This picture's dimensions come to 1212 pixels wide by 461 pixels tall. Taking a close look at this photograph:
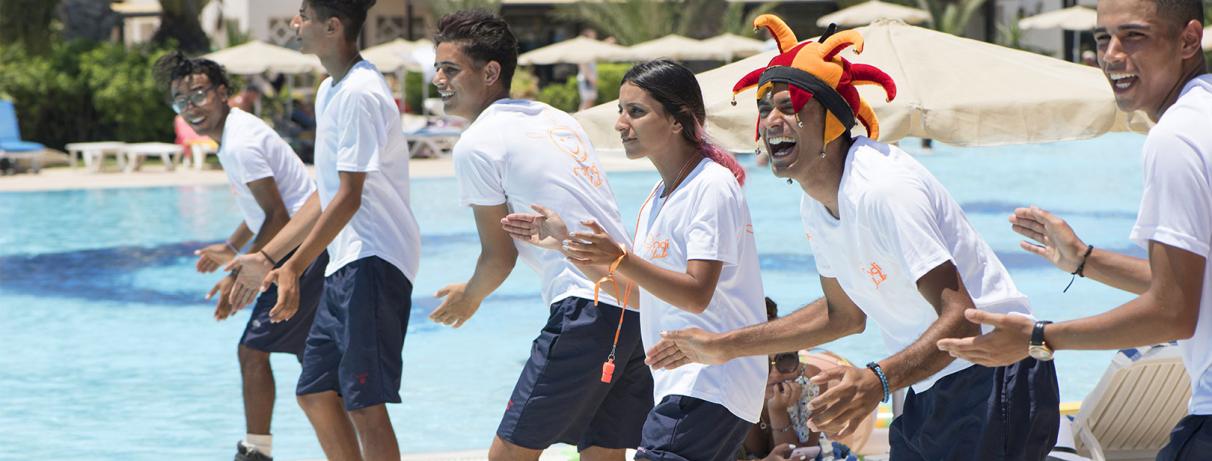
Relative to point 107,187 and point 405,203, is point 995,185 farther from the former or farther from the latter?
point 405,203

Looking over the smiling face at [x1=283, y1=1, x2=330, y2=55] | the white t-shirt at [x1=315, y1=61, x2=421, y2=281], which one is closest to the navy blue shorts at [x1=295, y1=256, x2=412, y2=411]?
the white t-shirt at [x1=315, y1=61, x2=421, y2=281]

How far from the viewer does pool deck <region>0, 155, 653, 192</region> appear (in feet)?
72.1

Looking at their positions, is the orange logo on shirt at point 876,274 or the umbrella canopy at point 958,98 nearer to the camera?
A: the orange logo on shirt at point 876,274

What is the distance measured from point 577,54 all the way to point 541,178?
30.1 metres

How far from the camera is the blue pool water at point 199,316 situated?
8633 millimetres

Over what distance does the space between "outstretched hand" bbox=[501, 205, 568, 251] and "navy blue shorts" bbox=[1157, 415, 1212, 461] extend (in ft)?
5.11

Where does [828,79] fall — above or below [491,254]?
above

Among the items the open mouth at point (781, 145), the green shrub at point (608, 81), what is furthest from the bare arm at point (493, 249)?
the green shrub at point (608, 81)

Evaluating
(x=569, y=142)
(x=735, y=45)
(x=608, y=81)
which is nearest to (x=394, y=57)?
(x=608, y=81)

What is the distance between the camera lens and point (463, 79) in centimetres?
487

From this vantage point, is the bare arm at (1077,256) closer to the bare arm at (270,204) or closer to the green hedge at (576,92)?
the bare arm at (270,204)

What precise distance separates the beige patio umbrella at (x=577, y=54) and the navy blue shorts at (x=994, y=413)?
99.9ft

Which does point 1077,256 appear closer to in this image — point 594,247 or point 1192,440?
point 1192,440

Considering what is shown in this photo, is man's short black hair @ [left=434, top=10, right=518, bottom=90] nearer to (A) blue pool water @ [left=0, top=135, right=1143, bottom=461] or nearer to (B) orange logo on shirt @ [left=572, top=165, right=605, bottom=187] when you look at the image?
(B) orange logo on shirt @ [left=572, top=165, right=605, bottom=187]
